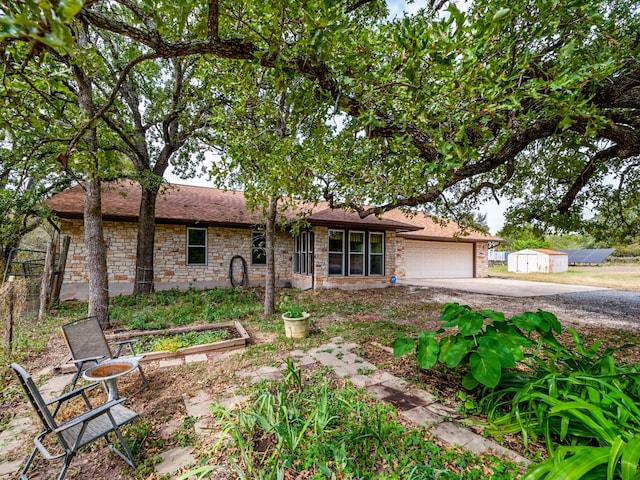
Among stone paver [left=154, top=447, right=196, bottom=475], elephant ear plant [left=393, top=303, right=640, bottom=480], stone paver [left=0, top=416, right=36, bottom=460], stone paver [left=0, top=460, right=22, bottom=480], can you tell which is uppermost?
Answer: elephant ear plant [left=393, top=303, right=640, bottom=480]

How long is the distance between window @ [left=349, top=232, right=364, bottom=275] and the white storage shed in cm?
1895

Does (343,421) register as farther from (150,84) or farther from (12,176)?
(12,176)

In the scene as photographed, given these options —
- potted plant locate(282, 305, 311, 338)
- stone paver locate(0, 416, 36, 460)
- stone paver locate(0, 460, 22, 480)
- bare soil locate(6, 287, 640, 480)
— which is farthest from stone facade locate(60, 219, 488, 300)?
stone paver locate(0, 460, 22, 480)

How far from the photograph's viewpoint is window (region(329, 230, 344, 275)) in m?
10.9

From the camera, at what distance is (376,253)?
1172 centimetres

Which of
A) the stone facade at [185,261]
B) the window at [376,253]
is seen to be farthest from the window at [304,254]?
the window at [376,253]

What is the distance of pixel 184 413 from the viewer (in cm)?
281

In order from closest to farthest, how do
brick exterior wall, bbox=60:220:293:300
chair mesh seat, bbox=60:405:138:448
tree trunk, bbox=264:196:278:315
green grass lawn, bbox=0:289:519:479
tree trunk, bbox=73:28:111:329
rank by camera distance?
green grass lawn, bbox=0:289:519:479
chair mesh seat, bbox=60:405:138:448
tree trunk, bbox=73:28:111:329
tree trunk, bbox=264:196:278:315
brick exterior wall, bbox=60:220:293:300

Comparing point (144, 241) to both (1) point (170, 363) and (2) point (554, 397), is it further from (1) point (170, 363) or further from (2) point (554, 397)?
(2) point (554, 397)

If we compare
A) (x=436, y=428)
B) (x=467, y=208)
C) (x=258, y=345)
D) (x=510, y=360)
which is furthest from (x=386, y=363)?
(x=467, y=208)

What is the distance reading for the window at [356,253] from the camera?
1127cm

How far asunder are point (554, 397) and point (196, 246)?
10645mm

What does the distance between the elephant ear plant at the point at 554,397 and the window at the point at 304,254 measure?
26.0ft

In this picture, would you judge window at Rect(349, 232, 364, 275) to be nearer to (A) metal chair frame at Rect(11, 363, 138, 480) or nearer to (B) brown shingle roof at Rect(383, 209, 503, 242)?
(B) brown shingle roof at Rect(383, 209, 503, 242)
